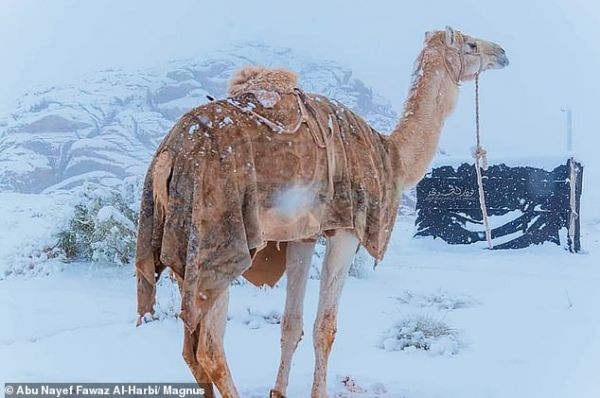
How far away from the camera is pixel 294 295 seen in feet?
12.0

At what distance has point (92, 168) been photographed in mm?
15344

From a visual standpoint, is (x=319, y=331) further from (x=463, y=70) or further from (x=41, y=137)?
(x=41, y=137)

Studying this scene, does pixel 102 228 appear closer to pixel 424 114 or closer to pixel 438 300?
pixel 438 300

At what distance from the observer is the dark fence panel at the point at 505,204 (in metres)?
10.8

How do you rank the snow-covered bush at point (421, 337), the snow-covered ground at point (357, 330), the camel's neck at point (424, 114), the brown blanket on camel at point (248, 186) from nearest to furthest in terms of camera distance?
the brown blanket on camel at point (248, 186), the camel's neck at point (424, 114), the snow-covered ground at point (357, 330), the snow-covered bush at point (421, 337)

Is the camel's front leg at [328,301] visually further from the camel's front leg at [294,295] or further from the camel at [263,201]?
the camel's front leg at [294,295]

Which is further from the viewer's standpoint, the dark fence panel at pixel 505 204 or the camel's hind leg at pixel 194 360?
the dark fence panel at pixel 505 204

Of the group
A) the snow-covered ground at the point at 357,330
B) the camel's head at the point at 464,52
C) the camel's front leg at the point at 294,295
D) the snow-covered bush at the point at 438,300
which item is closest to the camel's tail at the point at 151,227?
the camel's front leg at the point at 294,295

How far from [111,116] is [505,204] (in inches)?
467

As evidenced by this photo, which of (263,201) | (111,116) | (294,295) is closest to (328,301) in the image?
(294,295)

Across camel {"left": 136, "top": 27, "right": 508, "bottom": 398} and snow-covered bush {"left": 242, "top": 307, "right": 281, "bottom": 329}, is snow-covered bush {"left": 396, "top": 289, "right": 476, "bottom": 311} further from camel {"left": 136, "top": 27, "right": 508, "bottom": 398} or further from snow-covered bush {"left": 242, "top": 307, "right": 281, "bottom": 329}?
camel {"left": 136, "top": 27, "right": 508, "bottom": 398}

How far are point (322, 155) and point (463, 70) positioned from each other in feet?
4.80

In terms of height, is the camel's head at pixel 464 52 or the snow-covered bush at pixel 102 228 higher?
the camel's head at pixel 464 52

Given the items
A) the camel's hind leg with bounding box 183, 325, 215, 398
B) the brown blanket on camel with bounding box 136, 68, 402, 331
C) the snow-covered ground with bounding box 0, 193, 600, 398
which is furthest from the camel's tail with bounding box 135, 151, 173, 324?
the snow-covered ground with bounding box 0, 193, 600, 398
